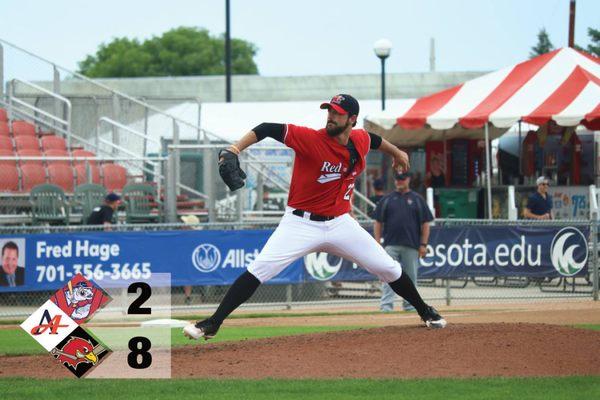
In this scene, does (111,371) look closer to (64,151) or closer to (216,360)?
(216,360)

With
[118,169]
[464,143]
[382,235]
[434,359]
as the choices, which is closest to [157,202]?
[118,169]

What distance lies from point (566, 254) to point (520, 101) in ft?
17.9

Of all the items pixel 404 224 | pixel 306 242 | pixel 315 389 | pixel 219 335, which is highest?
pixel 306 242

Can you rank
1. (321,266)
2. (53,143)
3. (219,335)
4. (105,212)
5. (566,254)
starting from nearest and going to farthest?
(219,335), (321,266), (105,212), (566,254), (53,143)

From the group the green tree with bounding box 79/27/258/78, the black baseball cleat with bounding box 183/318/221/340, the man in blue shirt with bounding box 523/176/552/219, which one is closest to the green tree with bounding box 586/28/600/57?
the man in blue shirt with bounding box 523/176/552/219

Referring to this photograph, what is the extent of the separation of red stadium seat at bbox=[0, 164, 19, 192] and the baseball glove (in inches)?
486

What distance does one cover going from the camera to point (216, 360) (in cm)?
995

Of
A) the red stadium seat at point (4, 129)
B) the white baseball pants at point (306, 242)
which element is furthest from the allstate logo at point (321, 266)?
the white baseball pants at point (306, 242)

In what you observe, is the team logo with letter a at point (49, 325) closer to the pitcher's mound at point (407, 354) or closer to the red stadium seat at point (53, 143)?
the pitcher's mound at point (407, 354)

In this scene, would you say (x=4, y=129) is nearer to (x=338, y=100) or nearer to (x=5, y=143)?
(x=5, y=143)

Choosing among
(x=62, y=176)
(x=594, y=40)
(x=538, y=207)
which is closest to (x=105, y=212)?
(x=62, y=176)

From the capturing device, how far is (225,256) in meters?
18.2

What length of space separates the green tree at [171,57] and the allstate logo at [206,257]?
268 feet

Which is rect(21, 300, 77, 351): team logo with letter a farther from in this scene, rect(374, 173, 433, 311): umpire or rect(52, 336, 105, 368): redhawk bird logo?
rect(374, 173, 433, 311): umpire
